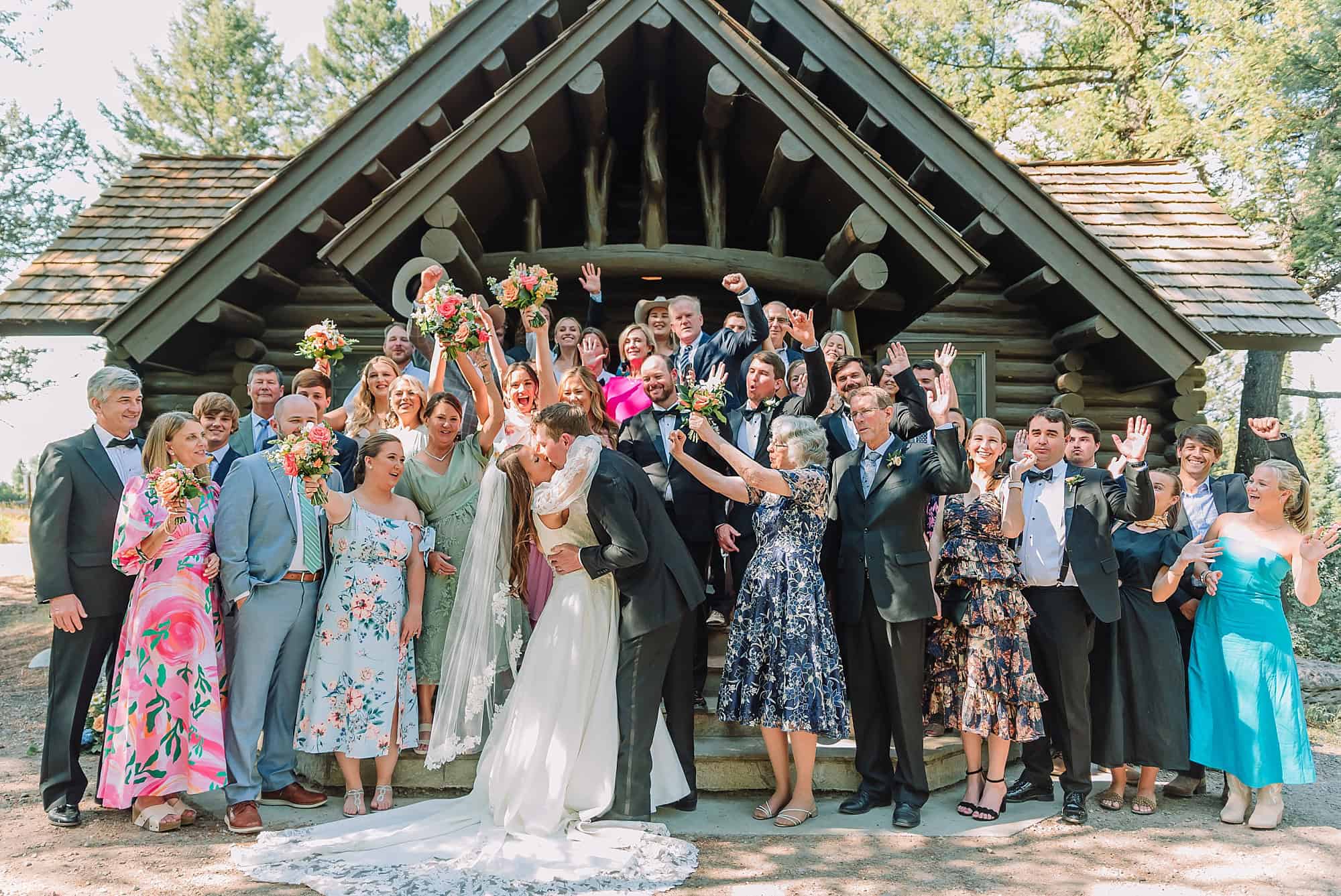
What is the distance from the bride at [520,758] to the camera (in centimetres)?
386

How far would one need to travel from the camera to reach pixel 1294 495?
4941 millimetres

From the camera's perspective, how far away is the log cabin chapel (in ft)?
21.9

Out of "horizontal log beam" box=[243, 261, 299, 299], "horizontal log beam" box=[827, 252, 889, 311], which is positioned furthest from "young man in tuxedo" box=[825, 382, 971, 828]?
"horizontal log beam" box=[243, 261, 299, 299]

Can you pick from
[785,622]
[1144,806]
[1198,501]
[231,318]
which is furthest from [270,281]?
[1144,806]

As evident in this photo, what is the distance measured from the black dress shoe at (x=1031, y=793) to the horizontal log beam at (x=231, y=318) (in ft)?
21.7

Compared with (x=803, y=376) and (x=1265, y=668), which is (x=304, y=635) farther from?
(x=1265, y=668)

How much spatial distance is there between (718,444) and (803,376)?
159 centimetres


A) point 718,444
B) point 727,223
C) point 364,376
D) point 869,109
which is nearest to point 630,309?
point 727,223

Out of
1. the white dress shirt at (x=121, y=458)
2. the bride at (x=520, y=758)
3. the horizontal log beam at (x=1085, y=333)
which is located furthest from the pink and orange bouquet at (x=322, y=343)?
the horizontal log beam at (x=1085, y=333)

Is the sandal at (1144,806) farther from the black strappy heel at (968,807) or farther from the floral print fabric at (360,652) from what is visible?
the floral print fabric at (360,652)

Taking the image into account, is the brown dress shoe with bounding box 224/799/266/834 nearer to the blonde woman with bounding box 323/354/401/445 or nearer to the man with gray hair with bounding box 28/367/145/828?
the man with gray hair with bounding box 28/367/145/828

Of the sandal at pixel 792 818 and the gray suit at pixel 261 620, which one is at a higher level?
the gray suit at pixel 261 620

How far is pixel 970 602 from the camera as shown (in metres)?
4.79

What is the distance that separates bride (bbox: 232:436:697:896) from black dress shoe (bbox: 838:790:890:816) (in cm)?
87
